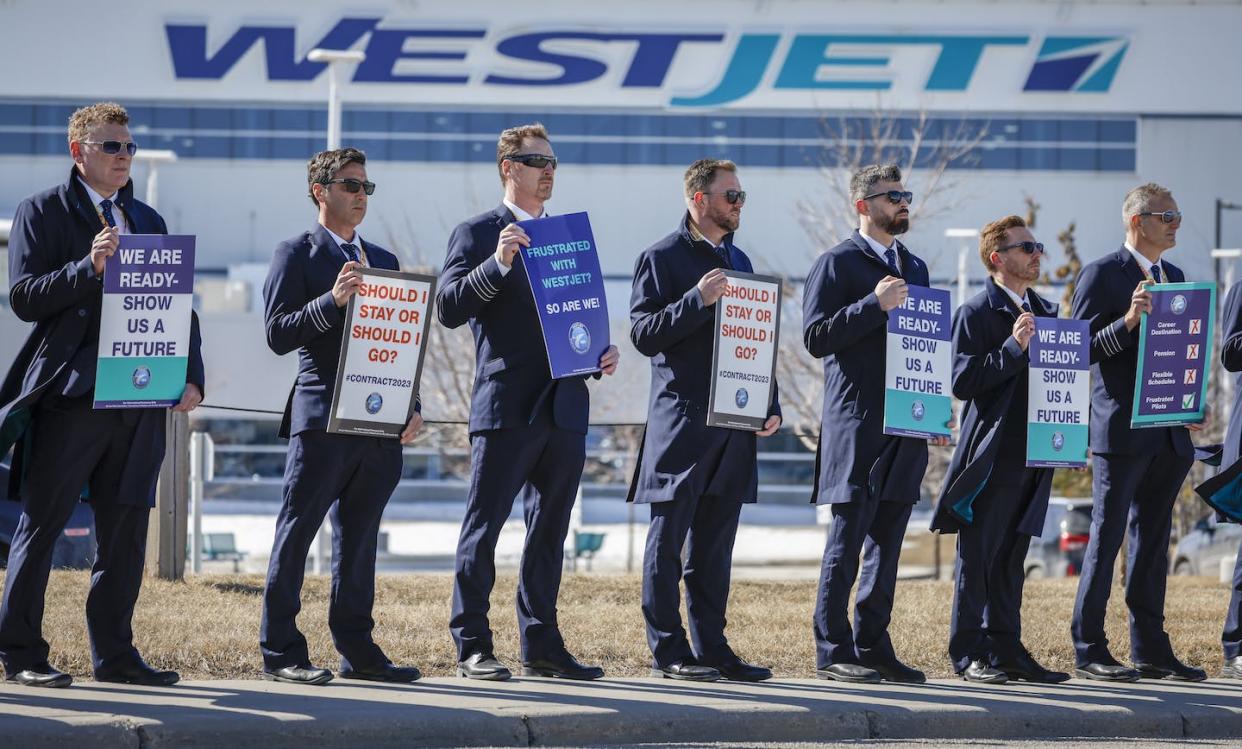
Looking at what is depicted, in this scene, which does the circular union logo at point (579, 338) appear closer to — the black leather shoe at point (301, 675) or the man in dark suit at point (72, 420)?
the man in dark suit at point (72, 420)

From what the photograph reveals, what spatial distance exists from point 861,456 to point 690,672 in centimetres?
127

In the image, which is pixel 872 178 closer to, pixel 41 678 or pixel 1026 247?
pixel 1026 247

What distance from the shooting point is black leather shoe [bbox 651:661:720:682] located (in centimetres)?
777

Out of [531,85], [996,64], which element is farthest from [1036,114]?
[531,85]

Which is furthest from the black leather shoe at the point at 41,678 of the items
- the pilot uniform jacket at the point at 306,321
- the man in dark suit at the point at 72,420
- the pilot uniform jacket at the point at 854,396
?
the pilot uniform jacket at the point at 854,396

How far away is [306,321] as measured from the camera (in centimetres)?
708

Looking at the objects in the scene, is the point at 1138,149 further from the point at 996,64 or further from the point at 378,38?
the point at 378,38

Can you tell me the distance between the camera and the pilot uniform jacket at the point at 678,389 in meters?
7.75

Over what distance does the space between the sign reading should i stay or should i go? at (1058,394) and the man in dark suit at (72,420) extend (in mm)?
3954

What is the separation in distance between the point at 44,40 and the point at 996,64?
29.4 meters


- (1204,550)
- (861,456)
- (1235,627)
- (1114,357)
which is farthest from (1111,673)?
(1204,550)

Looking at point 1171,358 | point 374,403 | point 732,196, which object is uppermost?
point 732,196

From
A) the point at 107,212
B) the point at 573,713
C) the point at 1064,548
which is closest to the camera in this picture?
the point at 573,713

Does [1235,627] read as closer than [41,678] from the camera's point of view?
No
